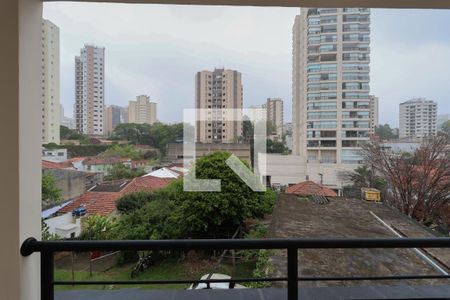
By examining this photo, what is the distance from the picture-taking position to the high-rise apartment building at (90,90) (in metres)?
1.76

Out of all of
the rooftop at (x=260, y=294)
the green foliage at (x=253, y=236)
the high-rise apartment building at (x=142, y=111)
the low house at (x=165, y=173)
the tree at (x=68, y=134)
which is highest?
the high-rise apartment building at (x=142, y=111)

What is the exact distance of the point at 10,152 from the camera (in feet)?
3.44

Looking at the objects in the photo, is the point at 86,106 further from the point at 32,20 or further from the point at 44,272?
the point at 44,272

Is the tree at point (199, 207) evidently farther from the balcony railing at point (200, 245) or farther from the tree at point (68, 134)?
the balcony railing at point (200, 245)

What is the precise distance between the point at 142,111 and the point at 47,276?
1.13 meters

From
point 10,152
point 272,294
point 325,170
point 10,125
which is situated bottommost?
point 272,294

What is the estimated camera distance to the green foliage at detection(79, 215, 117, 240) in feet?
5.61

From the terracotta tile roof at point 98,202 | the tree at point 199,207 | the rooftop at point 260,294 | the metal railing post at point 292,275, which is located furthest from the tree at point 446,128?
the terracotta tile roof at point 98,202

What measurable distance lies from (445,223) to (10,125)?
8.41ft

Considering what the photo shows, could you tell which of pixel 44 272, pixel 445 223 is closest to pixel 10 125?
pixel 44 272

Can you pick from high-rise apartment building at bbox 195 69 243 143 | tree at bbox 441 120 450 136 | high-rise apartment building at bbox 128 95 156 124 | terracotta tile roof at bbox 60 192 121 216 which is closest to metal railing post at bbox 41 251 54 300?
terracotta tile roof at bbox 60 192 121 216

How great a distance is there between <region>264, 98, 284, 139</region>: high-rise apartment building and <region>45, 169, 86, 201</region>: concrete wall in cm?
133

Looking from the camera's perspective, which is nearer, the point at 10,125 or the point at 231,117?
the point at 10,125

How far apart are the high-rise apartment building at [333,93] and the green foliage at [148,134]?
0.89 meters
